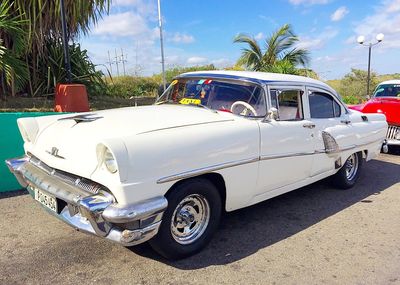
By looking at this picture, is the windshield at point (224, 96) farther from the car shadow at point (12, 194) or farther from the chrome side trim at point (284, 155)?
the car shadow at point (12, 194)

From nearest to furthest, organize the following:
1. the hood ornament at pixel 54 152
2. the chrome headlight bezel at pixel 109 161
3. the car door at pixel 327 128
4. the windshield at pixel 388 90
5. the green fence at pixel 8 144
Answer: the chrome headlight bezel at pixel 109 161 < the hood ornament at pixel 54 152 < the car door at pixel 327 128 < the green fence at pixel 8 144 < the windshield at pixel 388 90

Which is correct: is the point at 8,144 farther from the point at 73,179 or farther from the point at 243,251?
the point at 243,251

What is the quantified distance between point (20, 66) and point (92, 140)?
4.85 m

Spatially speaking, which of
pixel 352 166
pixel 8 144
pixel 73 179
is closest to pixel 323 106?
pixel 352 166

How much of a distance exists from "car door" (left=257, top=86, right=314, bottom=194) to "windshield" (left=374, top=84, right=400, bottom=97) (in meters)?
5.71

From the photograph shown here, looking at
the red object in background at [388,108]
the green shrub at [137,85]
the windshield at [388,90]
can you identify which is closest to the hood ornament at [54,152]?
the red object in background at [388,108]

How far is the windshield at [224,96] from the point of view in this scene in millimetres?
3992

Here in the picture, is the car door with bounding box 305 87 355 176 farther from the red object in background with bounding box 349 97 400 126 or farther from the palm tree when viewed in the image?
the palm tree

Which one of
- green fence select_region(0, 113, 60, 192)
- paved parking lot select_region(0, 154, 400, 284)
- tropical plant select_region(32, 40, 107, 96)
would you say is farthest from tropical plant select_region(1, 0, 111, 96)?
paved parking lot select_region(0, 154, 400, 284)

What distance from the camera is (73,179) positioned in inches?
122

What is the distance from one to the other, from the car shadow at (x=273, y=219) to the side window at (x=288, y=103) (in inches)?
45.5

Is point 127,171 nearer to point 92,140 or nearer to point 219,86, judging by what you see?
point 92,140

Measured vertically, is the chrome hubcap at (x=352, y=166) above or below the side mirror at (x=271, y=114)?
below

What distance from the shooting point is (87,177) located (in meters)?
2.93
